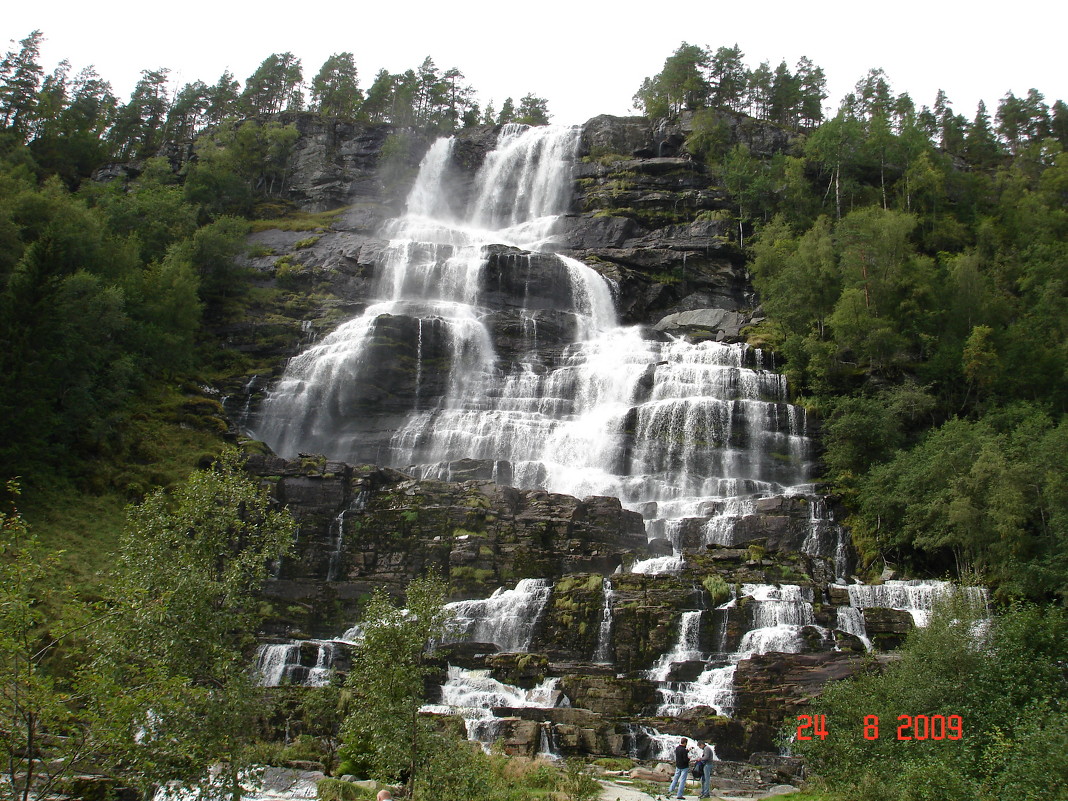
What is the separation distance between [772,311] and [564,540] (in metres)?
26.3

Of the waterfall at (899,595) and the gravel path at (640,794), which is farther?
the waterfall at (899,595)

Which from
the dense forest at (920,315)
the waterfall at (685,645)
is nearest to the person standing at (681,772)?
the waterfall at (685,645)

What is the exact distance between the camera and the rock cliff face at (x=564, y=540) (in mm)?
26078

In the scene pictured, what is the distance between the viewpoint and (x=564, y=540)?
1443 inches

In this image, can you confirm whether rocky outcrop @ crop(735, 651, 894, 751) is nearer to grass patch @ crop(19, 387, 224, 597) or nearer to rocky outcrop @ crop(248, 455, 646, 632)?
rocky outcrop @ crop(248, 455, 646, 632)

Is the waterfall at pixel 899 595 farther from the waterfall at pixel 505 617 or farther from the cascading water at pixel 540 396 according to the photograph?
the waterfall at pixel 505 617

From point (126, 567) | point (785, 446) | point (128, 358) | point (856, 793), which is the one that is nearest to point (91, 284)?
point (128, 358)

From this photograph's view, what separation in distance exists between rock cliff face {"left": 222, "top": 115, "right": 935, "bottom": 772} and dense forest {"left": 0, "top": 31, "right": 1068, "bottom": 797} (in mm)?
3974

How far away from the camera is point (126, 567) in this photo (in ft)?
59.0

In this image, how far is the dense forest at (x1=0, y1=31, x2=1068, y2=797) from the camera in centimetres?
3384

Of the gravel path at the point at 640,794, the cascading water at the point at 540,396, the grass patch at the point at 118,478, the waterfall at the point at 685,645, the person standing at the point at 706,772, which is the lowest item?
the gravel path at the point at 640,794

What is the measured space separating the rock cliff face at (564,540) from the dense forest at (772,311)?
3.97m
